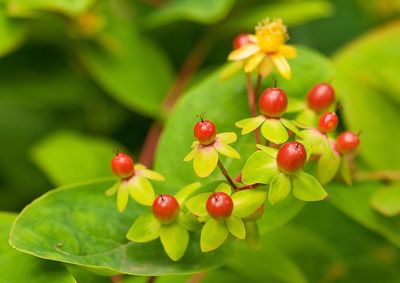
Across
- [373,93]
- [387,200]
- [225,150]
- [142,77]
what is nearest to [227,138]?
[225,150]

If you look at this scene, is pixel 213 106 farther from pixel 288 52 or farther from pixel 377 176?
pixel 377 176

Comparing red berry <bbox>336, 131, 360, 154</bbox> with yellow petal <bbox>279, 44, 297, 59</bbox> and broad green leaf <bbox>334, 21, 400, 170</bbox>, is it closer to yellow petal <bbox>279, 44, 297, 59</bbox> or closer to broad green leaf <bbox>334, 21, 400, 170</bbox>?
yellow petal <bbox>279, 44, 297, 59</bbox>

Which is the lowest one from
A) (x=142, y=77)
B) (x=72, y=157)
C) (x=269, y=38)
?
(x=72, y=157)

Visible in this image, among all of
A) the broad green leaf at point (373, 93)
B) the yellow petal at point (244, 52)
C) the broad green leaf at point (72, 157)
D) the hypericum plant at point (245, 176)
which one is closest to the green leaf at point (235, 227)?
the hypericum plant at point (245, 176)

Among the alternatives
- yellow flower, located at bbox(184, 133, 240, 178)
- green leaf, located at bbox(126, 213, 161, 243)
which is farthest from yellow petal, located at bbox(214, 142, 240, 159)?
green leaf, located at bbox(126, 213, 161, 243)

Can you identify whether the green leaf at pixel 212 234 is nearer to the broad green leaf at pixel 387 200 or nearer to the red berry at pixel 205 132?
the red berry at pixel 205 132
